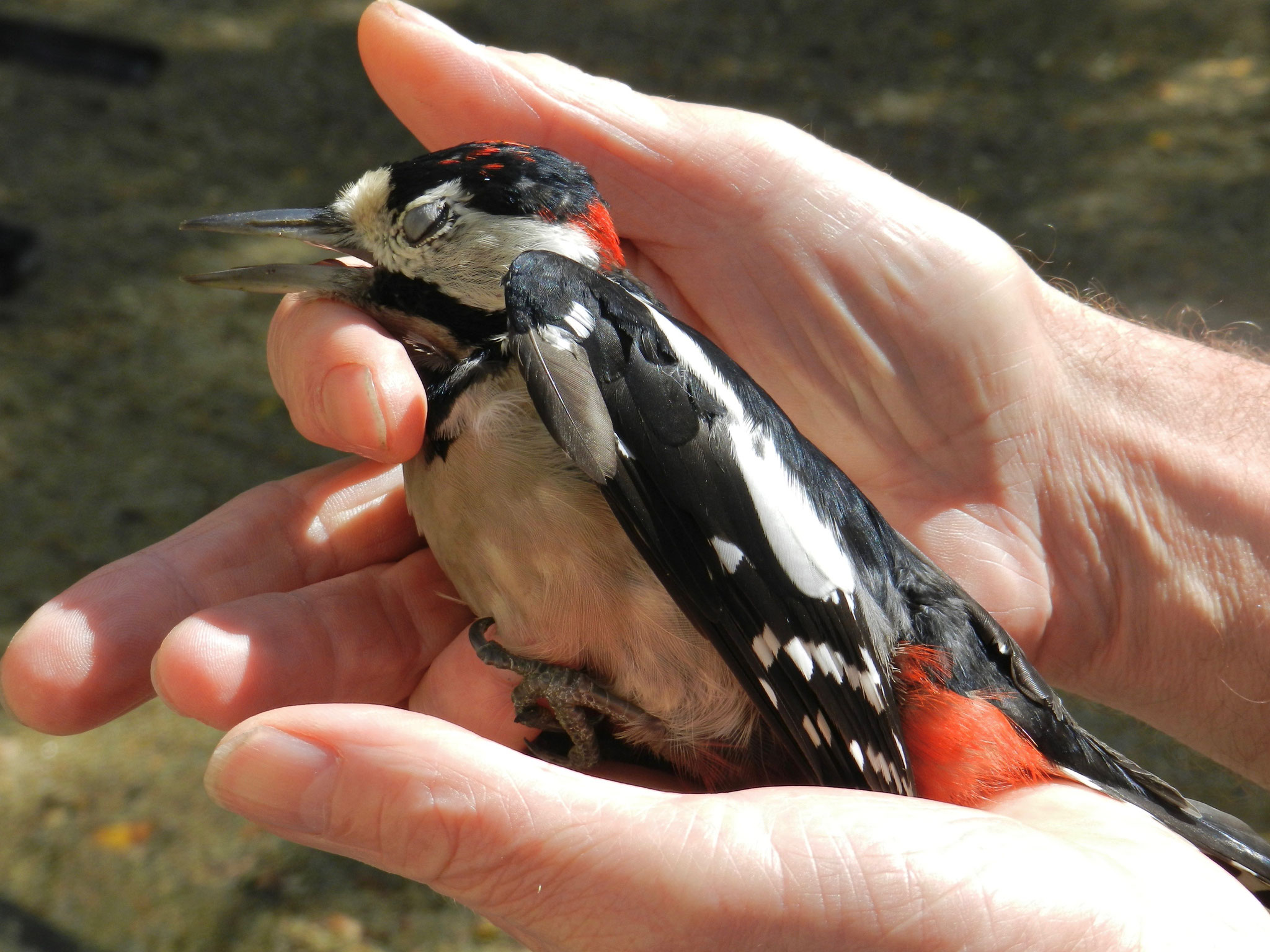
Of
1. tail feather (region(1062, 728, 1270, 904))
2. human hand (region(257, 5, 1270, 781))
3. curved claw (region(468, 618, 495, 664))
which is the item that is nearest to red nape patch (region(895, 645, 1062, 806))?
tail feather (region(1062, 728, 1270, 904))

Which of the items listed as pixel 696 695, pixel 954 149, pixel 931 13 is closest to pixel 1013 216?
pixel 954 149

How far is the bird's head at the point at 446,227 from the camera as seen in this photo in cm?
214

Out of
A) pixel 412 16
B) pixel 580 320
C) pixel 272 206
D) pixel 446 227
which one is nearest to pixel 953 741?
pixel 580 320

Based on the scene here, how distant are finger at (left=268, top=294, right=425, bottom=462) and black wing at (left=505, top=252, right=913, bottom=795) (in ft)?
0.72

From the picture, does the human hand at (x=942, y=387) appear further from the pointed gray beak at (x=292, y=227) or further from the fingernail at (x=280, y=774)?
the fingernail at (x=280, y=774)

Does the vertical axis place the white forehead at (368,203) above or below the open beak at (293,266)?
above

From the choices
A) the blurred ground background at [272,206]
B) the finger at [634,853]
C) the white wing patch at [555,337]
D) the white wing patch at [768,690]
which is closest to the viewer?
the finger at [634,853]

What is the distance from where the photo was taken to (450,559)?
209 centimetres

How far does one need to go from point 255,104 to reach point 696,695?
19.9ft

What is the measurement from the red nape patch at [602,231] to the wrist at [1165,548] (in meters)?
1.33

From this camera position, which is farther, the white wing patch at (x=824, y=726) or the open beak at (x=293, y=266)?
the open beak at (x=293, y=266)

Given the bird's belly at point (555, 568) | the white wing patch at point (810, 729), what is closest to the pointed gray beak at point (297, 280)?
the bird's belly at point (555, 568)

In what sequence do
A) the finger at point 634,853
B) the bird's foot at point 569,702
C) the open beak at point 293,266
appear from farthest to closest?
1. the open beak at point 293,266
2. the bird's foot at point 569,702
3. the finger at point 634,853

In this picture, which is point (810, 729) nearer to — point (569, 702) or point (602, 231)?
point (569, 702)
